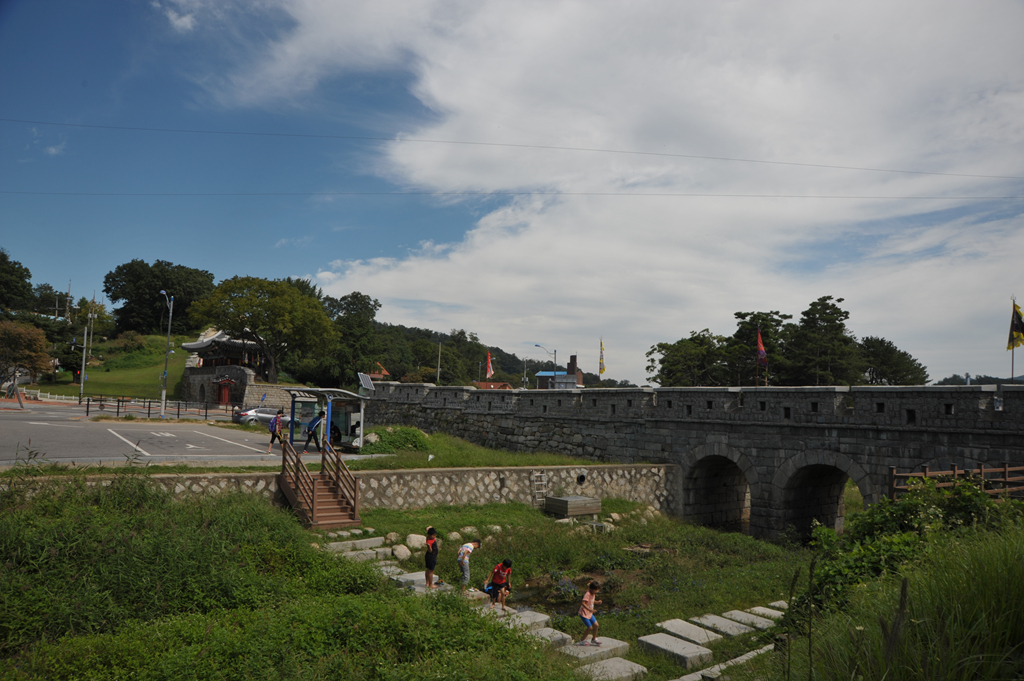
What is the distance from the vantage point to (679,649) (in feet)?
24.1

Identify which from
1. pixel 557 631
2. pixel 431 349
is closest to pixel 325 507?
pixel 557 631

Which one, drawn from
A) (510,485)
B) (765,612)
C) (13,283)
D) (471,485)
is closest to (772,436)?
(510,485)

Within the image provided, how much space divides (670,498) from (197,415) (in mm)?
28857

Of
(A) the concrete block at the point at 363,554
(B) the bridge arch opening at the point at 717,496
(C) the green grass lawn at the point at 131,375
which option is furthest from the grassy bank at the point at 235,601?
(C) the green grass lawn at the point at 131,375

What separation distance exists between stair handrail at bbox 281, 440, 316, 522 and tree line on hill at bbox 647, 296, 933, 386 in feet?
105

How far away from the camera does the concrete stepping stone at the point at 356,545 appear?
1050 cm

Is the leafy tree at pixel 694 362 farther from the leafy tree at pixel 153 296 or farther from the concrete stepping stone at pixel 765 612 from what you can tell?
the leafy tree at pixel 153 296

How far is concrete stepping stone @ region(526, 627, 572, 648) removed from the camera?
7.61 meters

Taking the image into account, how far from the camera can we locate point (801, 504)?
17000 mm

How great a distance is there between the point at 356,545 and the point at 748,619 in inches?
265

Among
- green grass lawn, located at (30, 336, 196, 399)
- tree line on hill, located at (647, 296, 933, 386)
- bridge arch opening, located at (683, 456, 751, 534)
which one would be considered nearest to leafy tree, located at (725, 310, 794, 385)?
tree line on hill, located at (647, 296, 933, 386)

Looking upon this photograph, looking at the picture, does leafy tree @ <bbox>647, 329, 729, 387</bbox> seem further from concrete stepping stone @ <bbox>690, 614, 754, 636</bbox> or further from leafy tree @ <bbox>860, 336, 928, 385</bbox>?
concrete stepping stone @ <bbox>690, 614, 754, 636</bbox>

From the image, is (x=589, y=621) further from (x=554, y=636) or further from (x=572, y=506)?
(x=572, y=506)

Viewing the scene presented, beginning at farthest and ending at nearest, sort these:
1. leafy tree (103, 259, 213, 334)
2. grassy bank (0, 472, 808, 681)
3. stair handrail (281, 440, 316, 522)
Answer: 1. leafy tree (103, 259, 213, 334)
2. stair handrail (281, 440, 316, 522)
3. grassy bank (0, 472, 808, 681)
